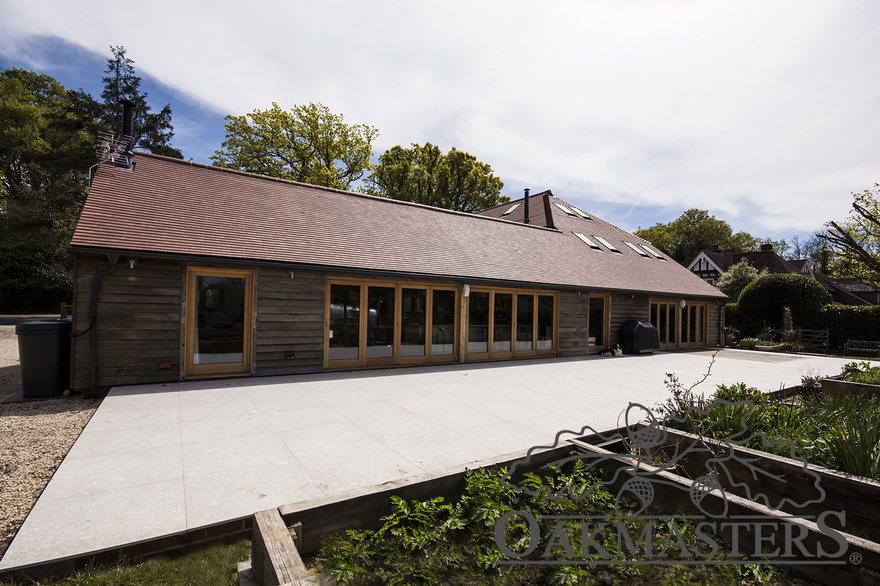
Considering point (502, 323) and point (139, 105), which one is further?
point (139, 105)

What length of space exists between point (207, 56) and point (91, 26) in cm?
240

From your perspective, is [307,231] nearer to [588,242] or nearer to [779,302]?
[588,242]

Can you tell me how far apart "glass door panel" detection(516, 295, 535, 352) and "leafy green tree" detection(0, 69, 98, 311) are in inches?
850

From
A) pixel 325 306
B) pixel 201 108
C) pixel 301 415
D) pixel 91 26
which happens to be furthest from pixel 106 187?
pixel 201 108

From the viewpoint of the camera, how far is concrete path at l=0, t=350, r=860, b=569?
9.34ft

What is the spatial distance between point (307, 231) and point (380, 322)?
276cm

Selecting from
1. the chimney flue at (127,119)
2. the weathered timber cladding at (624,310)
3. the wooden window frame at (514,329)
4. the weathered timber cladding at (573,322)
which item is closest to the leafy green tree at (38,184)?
the chimney flue at (127,119)

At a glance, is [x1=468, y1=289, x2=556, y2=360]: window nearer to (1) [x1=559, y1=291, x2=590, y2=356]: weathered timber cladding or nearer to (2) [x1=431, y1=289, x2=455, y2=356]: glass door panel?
(1) [x1=559, y1=291, x2=590, y2=356]: weathered timber cladding

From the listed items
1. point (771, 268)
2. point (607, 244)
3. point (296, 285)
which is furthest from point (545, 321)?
point (771, 268)

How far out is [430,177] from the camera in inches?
1195

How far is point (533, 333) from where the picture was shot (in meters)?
12.3

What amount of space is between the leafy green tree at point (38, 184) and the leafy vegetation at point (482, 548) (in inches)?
977

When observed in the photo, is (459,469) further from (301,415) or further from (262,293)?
(262,293)

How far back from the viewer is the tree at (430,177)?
30375 millimetres
